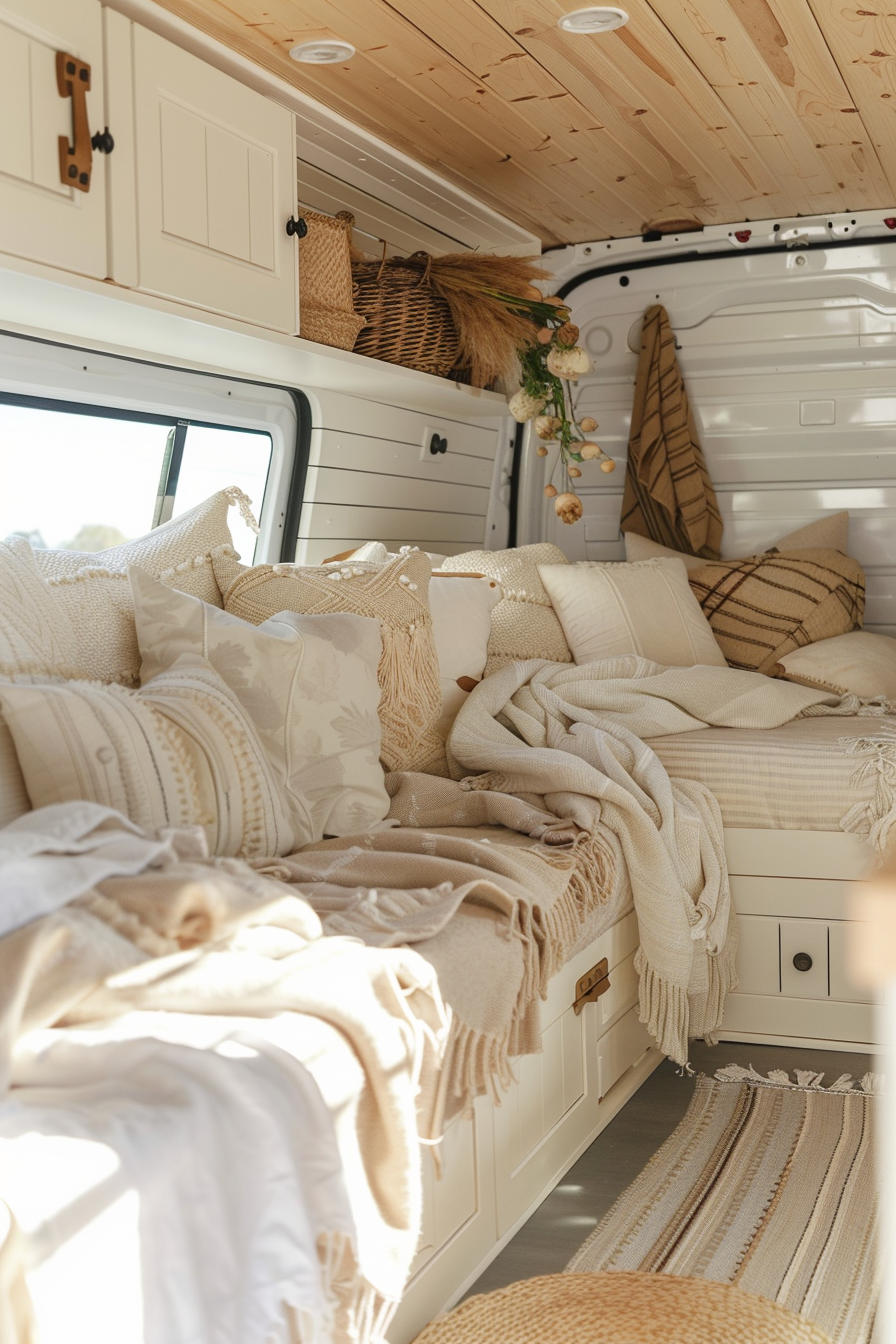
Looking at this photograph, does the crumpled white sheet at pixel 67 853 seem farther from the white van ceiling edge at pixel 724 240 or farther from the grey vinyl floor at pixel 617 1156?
the white van ceiling edge at pixel 724 240

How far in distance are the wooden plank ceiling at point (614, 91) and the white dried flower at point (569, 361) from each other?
0.40 m

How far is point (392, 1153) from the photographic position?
1.26 metres

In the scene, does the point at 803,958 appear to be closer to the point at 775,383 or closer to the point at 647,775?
the point at 647,775

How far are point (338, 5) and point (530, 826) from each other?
1.43m

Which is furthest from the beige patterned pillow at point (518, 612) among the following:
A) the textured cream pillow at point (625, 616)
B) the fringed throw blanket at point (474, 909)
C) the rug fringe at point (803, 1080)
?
the rug fringe at point (803, 1080)

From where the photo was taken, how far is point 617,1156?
87.1 inches

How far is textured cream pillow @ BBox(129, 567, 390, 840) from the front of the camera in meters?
2.00

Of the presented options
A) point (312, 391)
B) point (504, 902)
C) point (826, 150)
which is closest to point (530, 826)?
point (504, 902)

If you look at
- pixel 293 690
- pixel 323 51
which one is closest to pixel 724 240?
pixel 323 51

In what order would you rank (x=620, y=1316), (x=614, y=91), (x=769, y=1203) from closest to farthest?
(x=620, y=1316) → (x=769, y=1203) → (x=614, y=91)

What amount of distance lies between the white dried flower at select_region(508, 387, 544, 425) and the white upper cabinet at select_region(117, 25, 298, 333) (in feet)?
3.76

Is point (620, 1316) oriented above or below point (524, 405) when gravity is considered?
below

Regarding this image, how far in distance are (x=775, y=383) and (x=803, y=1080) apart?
2.09m

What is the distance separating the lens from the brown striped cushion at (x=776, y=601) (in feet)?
11.0
